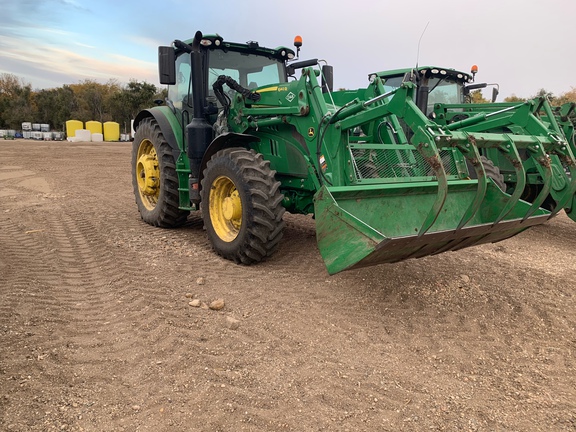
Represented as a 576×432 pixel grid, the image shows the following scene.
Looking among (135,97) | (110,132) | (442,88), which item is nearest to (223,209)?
(442,88)

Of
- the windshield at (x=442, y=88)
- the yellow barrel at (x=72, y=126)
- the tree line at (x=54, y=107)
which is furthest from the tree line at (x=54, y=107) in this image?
the windshield at (x=442, y=88)

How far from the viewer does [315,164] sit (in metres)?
4.60

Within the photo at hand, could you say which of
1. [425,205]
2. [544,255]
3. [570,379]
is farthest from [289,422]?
[544,255]

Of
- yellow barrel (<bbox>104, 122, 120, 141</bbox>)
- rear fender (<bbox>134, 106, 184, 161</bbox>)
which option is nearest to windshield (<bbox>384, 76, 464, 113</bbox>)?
rear fender (<bbox>134, 106, 184, 161</bbox>)

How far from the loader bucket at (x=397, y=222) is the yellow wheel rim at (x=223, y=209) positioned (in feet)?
4.64

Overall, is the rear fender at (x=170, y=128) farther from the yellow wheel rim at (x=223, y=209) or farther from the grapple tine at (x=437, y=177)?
the grapple tine at (x=437, y=177)

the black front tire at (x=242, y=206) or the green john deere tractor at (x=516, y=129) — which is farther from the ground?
the green john deere tractor at (x=516, y=129)

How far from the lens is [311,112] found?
458 centimetres

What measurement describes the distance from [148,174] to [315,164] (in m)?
3.11

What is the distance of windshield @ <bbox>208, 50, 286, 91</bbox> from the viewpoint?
5.80 m

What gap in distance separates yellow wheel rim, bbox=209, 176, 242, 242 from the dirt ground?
1.07ft

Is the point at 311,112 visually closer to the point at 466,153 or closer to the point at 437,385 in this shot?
the point at 466,153

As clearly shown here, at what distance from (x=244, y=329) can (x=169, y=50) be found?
3.34 m

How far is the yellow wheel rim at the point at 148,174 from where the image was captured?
6742mm
